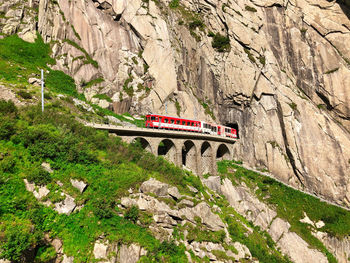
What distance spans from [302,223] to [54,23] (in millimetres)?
50422

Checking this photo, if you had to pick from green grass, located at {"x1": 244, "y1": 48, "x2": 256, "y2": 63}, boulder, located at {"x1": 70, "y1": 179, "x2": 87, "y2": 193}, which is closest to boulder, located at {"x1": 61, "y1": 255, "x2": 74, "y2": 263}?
boulder, located at {"x1": 70, "y1": 179, "x2": 87, "y2": 193}

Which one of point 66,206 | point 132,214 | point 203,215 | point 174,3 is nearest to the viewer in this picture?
point 66,206

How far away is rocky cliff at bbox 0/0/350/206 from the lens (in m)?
32.6

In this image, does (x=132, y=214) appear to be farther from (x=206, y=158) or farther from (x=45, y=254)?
(x=206, y=158)

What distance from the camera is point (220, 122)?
41.1 metres

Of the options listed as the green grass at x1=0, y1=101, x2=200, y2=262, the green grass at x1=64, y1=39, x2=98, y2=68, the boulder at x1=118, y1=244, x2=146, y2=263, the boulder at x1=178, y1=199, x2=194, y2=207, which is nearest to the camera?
the green grass at x1=0, y1=101, x2=200, y2=262

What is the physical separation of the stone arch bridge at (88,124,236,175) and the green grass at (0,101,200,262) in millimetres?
5836

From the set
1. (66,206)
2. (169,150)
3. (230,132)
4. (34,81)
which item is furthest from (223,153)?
(34,81)

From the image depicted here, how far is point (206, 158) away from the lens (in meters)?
32.9

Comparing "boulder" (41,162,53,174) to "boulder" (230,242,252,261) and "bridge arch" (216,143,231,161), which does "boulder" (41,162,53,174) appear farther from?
"bridge arch" (216,143,231,161)

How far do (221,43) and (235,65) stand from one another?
22.6 feet

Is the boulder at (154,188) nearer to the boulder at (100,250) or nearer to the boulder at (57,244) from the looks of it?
the boulder at (100,250)

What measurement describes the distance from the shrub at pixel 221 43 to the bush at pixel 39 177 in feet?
131

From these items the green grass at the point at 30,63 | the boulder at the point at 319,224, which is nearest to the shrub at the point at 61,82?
the green grass at the point at 30,63
